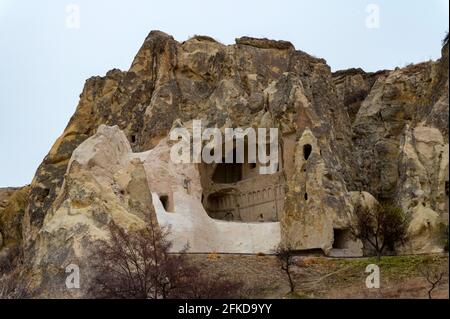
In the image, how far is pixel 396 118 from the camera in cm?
5547

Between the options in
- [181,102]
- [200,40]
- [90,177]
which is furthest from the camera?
[200,40]

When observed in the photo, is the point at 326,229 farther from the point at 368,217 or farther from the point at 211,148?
the point at 211,148

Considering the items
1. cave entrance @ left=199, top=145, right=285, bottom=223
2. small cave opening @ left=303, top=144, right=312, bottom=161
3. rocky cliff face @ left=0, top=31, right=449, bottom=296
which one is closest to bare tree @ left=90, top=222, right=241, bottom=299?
rocky cliff face @ left=0, top=31, right=449, bottom=296

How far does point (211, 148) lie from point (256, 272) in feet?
39.4

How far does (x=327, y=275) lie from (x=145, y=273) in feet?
23.8

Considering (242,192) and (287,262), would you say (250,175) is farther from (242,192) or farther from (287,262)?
(287,262)

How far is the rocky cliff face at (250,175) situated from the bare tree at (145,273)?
1.15 metres

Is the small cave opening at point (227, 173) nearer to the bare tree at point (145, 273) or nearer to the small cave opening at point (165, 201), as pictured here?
the small cave opening at point (165, 201)

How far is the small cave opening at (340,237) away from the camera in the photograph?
4134 cm

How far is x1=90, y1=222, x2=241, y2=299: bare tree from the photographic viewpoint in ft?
98.4

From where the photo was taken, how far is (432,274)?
105 feet

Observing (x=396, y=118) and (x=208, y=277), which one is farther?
(x=396, y=118)
